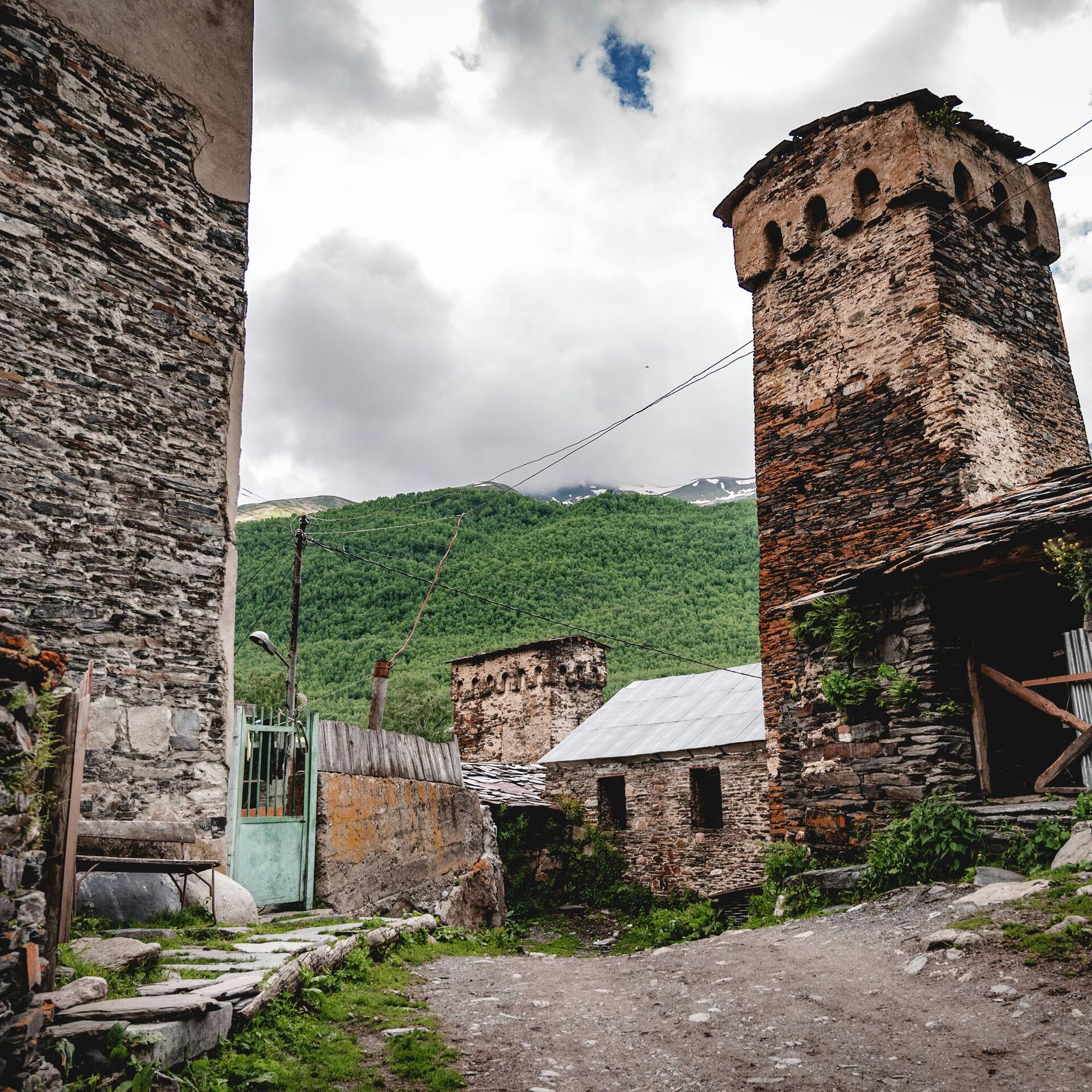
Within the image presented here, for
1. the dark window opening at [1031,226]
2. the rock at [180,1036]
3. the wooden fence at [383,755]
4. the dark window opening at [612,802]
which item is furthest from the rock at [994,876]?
the dark window opening at [612,802]

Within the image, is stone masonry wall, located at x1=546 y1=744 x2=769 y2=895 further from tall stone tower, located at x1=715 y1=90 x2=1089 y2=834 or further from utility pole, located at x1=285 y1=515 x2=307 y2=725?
utility pole, located at x1=285 y1=515 x2=307 y2=725

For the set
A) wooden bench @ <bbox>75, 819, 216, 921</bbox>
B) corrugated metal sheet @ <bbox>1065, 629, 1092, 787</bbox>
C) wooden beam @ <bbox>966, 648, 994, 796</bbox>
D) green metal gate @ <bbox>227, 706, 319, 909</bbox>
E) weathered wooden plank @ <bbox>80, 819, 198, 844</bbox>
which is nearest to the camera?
wooden bench @ <bbox>75, 819, 216, 921</bbox>

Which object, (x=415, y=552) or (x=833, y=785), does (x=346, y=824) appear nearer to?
(x=833, y=785)

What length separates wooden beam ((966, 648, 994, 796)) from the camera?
23.1 ft

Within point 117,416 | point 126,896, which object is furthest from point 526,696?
point 126,896

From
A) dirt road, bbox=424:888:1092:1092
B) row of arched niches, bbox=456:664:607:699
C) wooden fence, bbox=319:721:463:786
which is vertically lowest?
dirt road, bbox=424:888:1092:1092

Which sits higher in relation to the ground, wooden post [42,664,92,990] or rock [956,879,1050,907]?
wooden post [42,664,92,990]

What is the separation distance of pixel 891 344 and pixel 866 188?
2.60m

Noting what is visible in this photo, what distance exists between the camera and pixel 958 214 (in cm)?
1202

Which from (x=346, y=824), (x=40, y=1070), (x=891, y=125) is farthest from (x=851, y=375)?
(x=40, y=1070)

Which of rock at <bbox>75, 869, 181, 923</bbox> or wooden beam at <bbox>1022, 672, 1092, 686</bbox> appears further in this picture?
wooden beam at <bbox>1022, 672, 1092, 686</bbox>

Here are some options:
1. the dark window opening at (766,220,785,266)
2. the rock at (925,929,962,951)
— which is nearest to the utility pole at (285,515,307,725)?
the dark window opening at (766,220,785,266)

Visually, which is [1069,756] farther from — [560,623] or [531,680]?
[531,680]

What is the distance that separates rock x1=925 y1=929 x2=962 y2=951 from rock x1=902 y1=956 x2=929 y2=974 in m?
0.12
